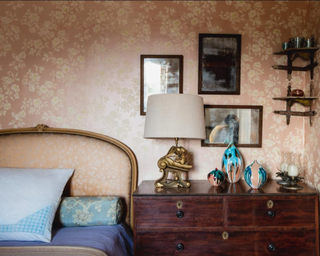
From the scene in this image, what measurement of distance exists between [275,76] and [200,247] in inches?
56.8

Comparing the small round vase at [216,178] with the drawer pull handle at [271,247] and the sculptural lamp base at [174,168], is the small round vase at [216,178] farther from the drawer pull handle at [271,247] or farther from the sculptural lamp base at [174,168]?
the drawer pull handle at [271,247]

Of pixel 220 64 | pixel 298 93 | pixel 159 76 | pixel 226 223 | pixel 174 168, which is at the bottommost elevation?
pixel 226 223

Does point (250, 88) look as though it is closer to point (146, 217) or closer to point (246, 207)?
point (246, 207)

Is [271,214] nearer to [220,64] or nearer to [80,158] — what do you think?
[220,64]

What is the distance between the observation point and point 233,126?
7.72 feet

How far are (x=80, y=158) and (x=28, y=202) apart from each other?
0.54 m

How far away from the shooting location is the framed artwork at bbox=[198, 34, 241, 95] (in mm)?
2342

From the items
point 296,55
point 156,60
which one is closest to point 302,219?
point 296,55

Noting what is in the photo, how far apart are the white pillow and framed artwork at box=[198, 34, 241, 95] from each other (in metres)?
1.34

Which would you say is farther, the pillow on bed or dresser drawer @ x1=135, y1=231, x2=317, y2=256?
the pillow on bed

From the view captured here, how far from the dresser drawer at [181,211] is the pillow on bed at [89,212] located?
256 millimetres

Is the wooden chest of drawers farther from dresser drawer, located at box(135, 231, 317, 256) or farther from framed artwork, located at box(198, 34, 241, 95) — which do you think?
framed artwork, located at box(198, 34, 241, 95)

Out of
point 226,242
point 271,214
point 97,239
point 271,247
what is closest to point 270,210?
point 271,214

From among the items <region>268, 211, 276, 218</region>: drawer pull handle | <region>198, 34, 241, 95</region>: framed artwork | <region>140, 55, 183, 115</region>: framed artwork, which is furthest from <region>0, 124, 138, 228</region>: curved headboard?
<region>268, 211, 276, 218</region>: drawer pull handle
